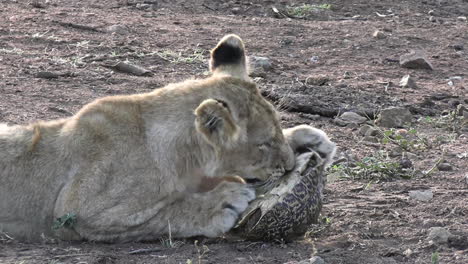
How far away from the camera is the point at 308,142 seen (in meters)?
6.03

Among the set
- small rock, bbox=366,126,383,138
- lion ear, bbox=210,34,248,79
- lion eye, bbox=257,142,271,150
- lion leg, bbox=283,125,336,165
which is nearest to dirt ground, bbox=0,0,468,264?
small rock, bbox=366,126,383,138

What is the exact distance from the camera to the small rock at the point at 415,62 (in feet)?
34.2

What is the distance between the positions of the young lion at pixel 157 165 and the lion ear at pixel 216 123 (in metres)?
0.03

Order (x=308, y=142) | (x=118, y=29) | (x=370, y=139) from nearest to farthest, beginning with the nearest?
1. (x=308, y=142)
2. (x=370, y=139)
3. (x=118, y=29)

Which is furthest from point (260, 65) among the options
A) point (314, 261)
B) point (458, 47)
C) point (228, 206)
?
point (314, 261)

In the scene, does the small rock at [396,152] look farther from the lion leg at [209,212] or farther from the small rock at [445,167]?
the lion leg at [209,212]

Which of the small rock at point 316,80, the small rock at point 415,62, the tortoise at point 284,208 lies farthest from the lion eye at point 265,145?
the small rock at point 415,62

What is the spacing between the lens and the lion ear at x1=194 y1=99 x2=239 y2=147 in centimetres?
520

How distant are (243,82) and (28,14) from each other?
21.8ft

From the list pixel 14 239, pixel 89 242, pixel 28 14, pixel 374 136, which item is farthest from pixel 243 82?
pixel 28 14

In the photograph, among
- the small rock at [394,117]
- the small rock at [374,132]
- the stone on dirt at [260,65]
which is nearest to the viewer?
the small rock at [374,132]

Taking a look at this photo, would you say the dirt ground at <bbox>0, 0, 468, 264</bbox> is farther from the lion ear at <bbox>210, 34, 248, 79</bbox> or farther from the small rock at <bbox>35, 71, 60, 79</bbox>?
the lion ear at <bbox>210, 34, 248, 79</bbox>

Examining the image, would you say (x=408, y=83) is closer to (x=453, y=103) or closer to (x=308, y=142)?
(x=453, y=103)

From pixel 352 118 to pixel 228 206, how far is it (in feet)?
10.1
